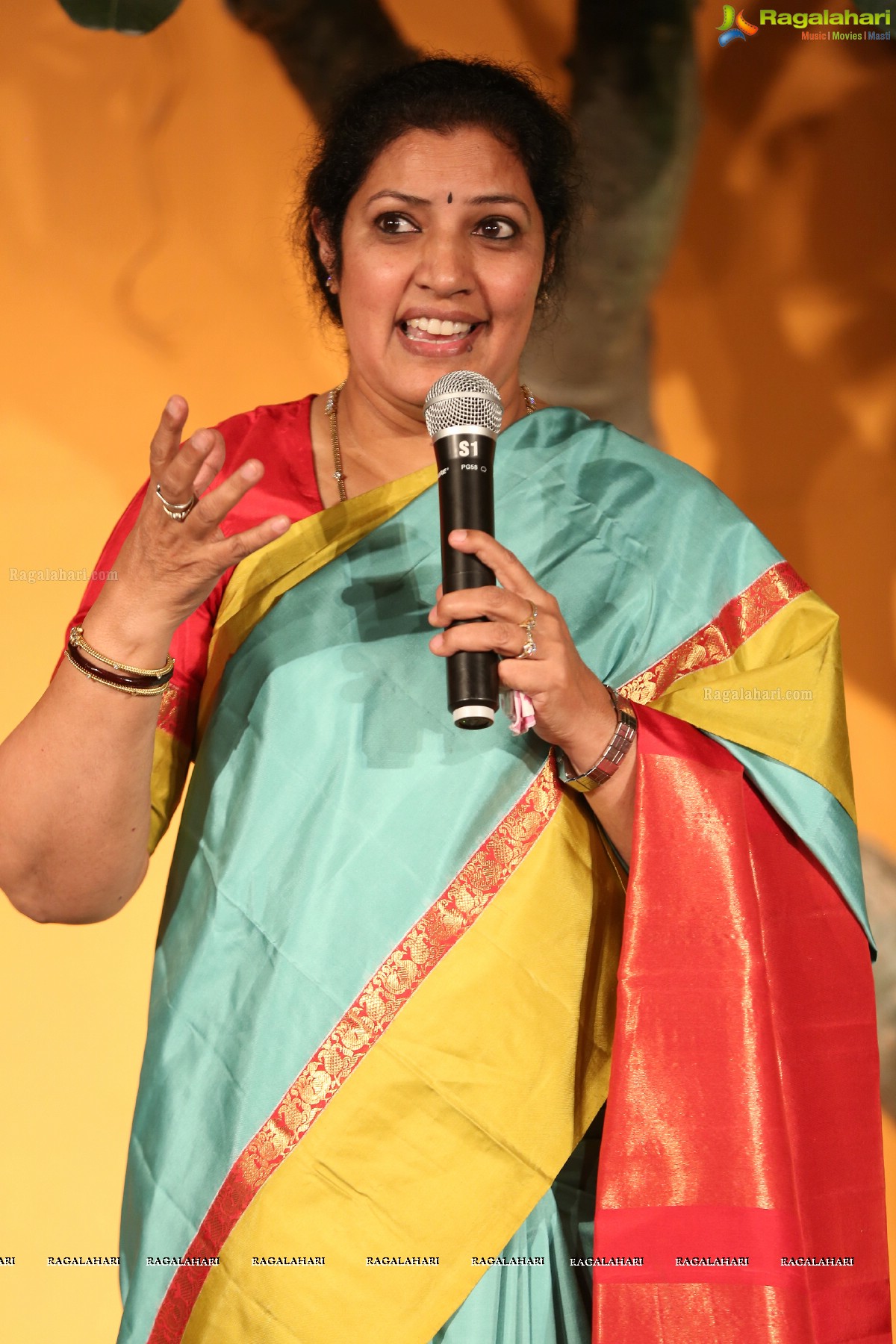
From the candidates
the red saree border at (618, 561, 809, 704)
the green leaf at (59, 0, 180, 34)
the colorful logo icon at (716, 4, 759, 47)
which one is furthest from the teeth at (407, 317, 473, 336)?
the colorful logo icon at (716, 4, 759, 47)

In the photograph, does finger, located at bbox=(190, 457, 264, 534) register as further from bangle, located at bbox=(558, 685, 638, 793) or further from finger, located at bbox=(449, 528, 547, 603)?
bangle, located at bbox=(558, 685, 638, 793)

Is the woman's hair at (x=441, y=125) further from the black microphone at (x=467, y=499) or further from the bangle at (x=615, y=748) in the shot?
the bangle at (x=615, y=748)

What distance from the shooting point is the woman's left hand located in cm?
117

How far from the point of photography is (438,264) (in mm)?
1600

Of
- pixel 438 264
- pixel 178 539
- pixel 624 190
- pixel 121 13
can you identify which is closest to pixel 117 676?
pixel 178 539

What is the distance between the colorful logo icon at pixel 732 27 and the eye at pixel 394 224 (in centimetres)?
172

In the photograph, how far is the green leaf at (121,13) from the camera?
2.74 metres

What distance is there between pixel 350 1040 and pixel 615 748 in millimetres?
407

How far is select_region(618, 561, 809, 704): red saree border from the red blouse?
46 cm

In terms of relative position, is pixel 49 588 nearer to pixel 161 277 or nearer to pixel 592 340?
pixel 161 277

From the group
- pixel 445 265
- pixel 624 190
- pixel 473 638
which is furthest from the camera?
pixel 624 190

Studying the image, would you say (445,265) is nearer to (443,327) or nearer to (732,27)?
(443,327)

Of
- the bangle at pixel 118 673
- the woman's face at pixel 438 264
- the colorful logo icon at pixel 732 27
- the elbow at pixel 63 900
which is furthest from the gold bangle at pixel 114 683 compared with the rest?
the colorful logo icon at pixel 732 27

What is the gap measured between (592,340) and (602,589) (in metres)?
1.59
